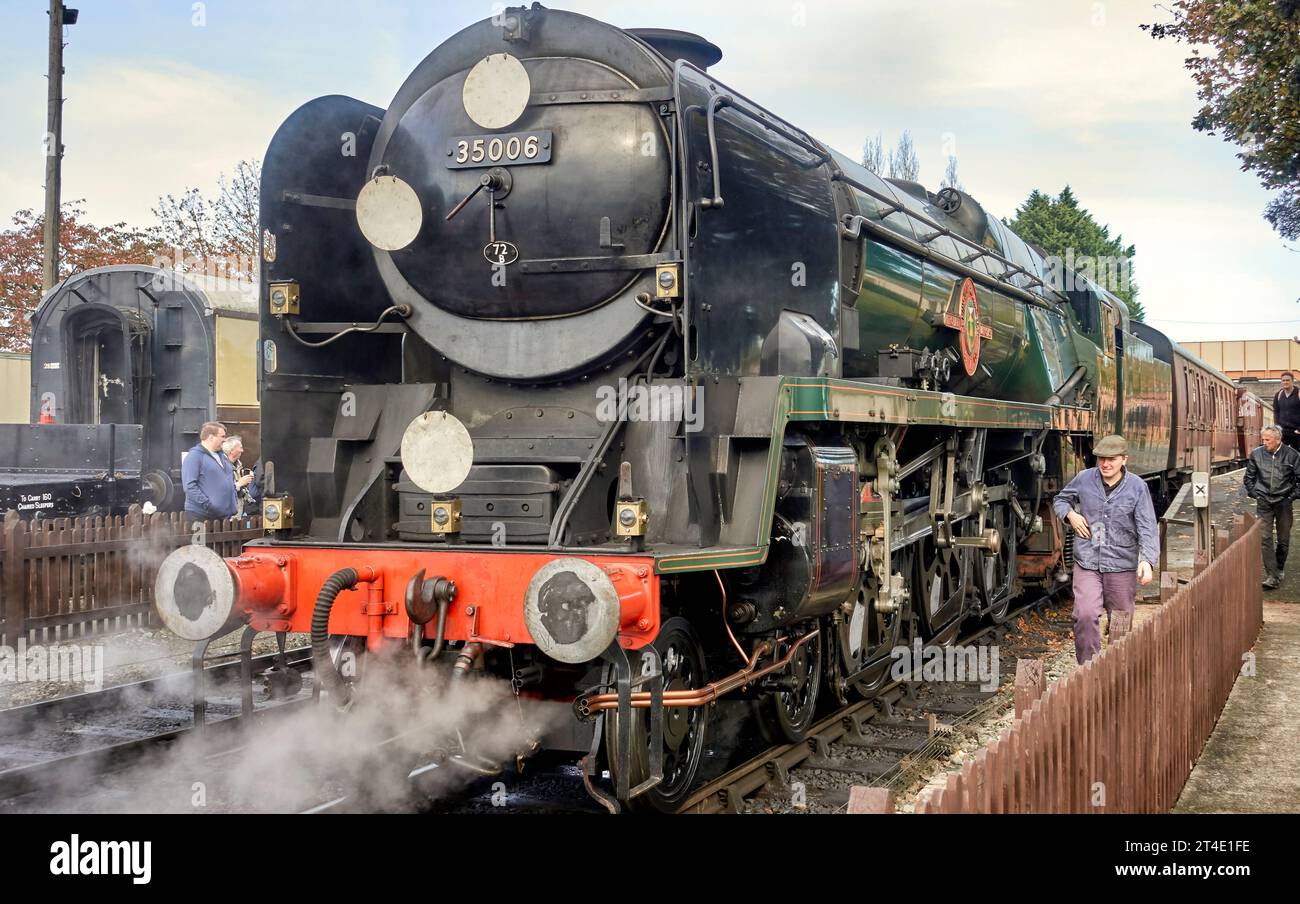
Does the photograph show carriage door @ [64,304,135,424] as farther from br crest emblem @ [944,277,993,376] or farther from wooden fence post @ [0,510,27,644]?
br crest emblem @ [944,277,993,376]

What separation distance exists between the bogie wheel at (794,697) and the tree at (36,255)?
23811 mm

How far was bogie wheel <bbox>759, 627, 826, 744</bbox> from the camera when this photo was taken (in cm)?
534

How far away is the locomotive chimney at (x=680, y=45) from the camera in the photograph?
5.45 metres

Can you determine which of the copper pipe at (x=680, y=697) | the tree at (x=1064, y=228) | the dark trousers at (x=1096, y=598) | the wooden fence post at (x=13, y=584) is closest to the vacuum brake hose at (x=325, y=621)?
the copper pipe at (x=680, y=697)

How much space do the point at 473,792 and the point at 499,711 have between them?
565 mm

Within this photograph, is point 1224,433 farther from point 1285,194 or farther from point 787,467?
point 787,467

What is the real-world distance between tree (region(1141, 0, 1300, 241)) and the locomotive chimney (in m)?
5.96

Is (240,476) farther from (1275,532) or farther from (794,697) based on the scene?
(1275,532)

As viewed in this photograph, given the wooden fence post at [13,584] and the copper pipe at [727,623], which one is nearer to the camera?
the copper pipe at [727,623]

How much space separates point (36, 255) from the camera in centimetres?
2717

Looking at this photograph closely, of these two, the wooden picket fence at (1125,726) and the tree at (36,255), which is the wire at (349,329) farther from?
the tree at (36,255)

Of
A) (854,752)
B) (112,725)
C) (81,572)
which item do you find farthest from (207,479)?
(854,752)

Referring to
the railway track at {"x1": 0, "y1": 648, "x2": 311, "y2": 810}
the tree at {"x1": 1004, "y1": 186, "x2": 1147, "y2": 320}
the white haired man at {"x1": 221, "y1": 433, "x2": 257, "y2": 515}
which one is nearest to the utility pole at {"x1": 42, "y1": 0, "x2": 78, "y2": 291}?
the white haired man at {"x1": 221, "y1": 433, "x2": 257, "y2": 515}
